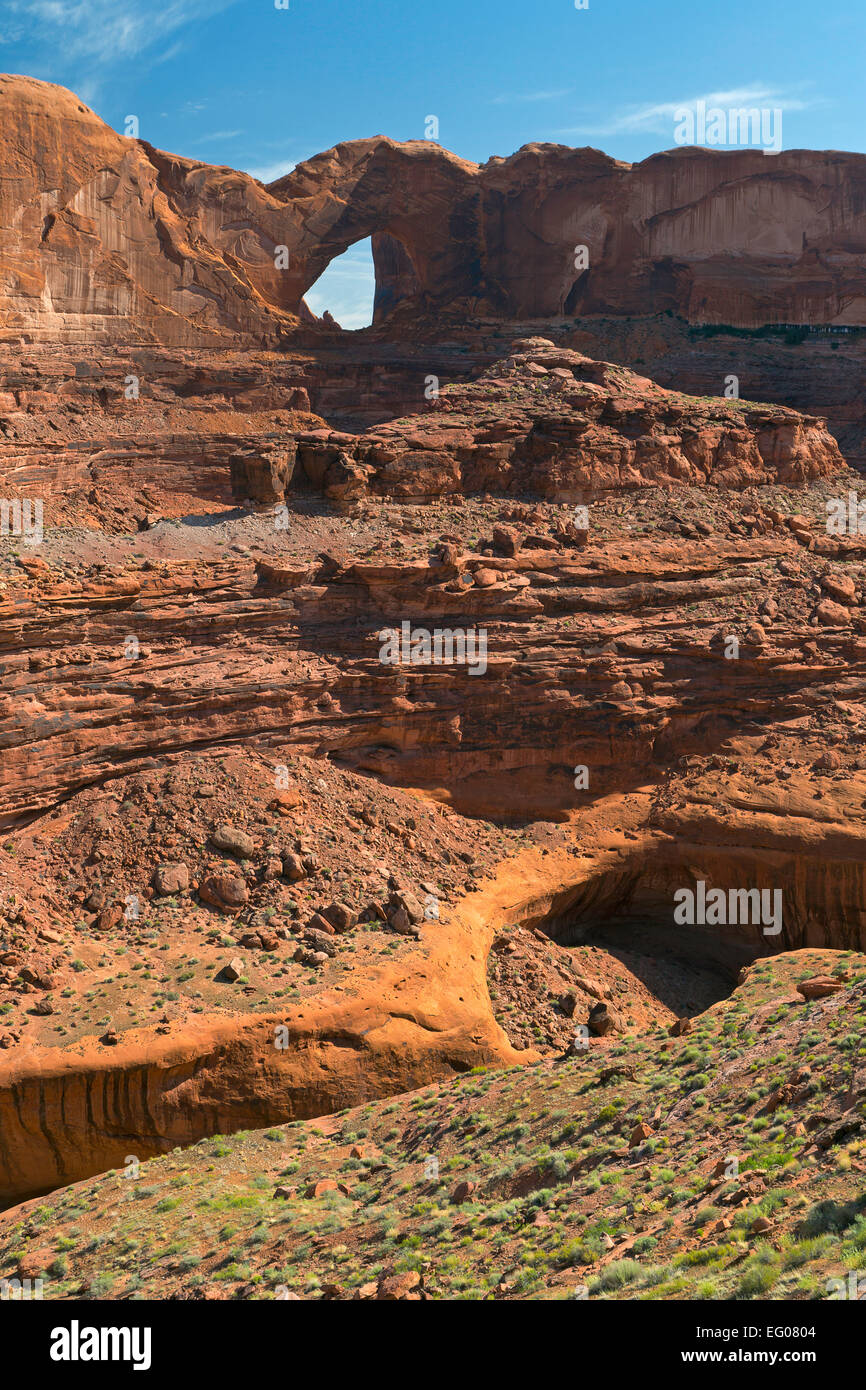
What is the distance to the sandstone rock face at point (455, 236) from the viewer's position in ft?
158

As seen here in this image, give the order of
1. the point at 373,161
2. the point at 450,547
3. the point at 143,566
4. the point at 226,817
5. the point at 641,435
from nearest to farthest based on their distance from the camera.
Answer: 1. the point at 226,817
2. the point at 143,566
3. the point at 450,547
4. the point at 641,435
5. the point at 373,161

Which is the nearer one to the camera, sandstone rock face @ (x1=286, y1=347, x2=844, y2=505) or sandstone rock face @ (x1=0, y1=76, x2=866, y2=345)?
sandstone rock face @ (x1=286, y1=347, x2=844, y2=505)

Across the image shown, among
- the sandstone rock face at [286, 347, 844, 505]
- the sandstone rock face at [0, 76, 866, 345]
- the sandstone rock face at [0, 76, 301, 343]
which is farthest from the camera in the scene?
the sandstone rock face at [0, 76, 866, 345]

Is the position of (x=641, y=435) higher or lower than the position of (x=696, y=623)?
higher

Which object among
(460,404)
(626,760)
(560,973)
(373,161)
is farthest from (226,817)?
(373,161)

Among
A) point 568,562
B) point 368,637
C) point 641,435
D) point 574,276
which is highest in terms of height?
point 574,276

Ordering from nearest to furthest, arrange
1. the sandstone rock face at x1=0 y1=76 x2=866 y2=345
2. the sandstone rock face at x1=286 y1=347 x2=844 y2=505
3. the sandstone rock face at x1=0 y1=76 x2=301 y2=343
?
the sandstone rock face at x1=286 y1=347 x2=844 y2=505 < the sandstone rock face at x1=0 y1=76 x2=301 y2=343 < the sandstone rock face at x1=0 y1=76 x2=866 y2=345

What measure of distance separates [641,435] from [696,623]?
27.9 ft

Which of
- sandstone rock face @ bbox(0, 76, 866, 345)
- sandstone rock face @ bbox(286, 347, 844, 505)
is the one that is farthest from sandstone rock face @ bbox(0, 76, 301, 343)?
sandstone rock face @ bbox(286, 347, 844, 505)

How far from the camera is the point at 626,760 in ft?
110

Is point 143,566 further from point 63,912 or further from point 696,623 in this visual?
point 696,623

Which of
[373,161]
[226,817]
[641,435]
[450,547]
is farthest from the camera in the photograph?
[373,161]

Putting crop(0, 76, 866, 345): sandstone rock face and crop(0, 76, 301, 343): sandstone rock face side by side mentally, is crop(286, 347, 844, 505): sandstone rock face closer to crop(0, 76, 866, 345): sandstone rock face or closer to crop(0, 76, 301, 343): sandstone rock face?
crop(0, 76, 301, 343): sandstone rock face

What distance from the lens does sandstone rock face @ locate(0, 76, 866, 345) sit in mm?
48156
